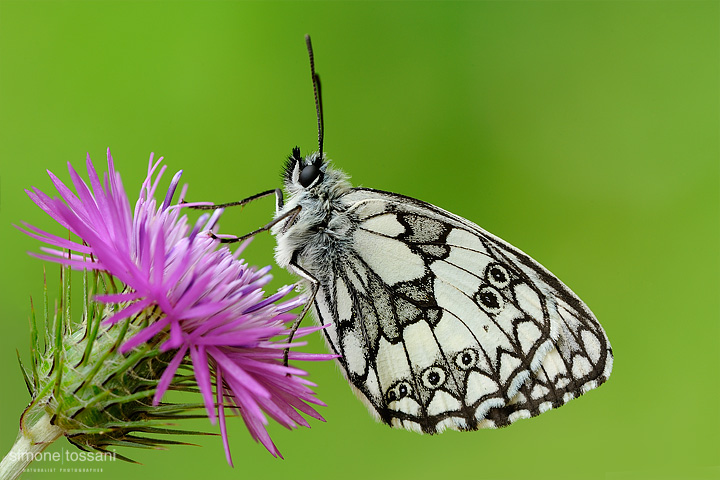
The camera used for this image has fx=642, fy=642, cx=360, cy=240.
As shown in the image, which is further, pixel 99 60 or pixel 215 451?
pixel 99 60

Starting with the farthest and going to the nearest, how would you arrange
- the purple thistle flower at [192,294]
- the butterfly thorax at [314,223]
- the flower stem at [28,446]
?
the butterfly thorax at [314,223]
the purple thistle flower at [192,294]
the flower stem at [28,446]

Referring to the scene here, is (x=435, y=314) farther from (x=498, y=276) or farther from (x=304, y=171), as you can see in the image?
(x=304, y=171)

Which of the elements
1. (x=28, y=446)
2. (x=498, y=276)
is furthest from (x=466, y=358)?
(x=28, y=446)

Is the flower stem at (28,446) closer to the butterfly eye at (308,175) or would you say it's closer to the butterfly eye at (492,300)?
the butterfly eye at (308,175)

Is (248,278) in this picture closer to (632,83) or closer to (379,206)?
(379,206)

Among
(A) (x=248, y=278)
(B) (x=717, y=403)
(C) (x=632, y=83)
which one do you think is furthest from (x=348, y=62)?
(B) (x=717, y=403)

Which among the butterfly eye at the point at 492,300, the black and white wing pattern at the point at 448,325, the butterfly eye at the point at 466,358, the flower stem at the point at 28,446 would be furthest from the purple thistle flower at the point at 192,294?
the butterfly eye at the point at 492,300

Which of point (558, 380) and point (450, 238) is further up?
point (450, 238)
